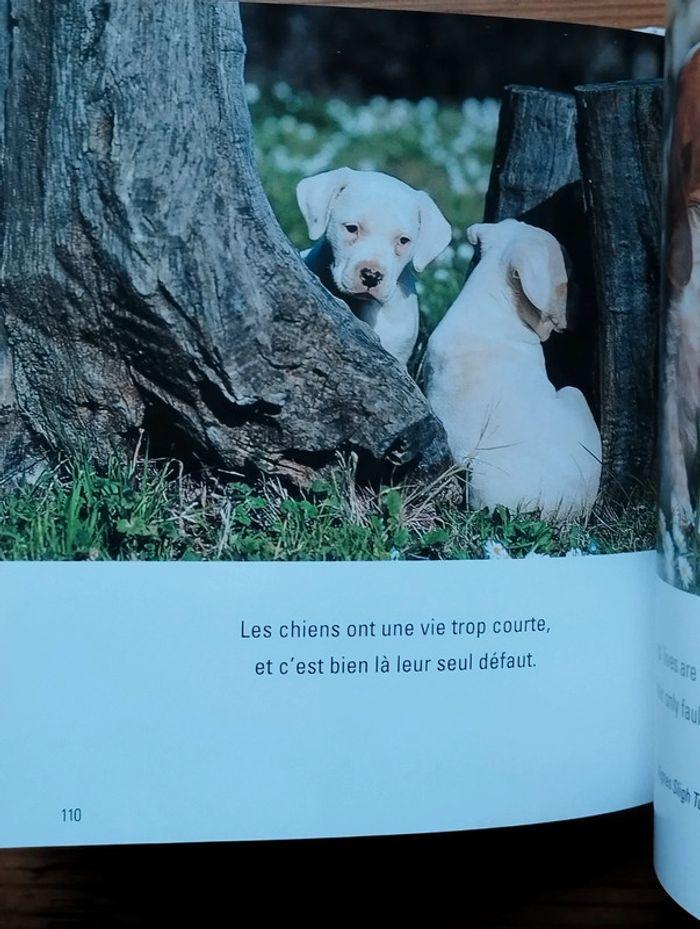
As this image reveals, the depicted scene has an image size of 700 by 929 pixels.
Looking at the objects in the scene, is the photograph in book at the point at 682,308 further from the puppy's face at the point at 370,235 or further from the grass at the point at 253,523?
the puppy's face at the point at 370,235

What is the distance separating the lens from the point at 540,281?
22.9 inches

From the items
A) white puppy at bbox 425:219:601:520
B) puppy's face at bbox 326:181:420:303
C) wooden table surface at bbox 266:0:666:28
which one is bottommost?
white puppy at bbox 425:219:601:520

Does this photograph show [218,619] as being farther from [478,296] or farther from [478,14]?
[478,14]

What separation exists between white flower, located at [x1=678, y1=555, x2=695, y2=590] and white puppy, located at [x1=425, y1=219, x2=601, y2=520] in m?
0.07

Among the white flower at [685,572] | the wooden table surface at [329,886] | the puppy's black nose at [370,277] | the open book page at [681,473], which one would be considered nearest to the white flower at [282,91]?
the puppy's black nose at [370,277]

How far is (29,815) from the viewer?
1.79 ft

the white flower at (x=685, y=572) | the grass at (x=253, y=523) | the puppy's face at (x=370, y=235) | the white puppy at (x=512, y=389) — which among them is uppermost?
the puppy's face at (x=370, y=235)

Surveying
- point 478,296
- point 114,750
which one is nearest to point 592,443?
point 478,296

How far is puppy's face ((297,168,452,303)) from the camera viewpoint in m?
0.55

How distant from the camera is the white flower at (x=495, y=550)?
0.56 m

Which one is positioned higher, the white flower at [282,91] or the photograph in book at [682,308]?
the white flower at [282,91]

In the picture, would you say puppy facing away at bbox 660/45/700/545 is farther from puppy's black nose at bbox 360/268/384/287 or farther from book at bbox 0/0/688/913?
puppy's black nose at bbox 360/268/384/287

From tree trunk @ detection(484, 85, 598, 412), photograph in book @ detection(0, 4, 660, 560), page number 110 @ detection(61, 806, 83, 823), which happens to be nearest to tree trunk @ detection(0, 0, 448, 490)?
photograph in book @ detection(0, 4, 660, 560)

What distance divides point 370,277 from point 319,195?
0.06 m
